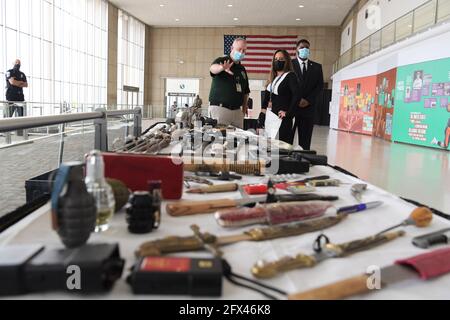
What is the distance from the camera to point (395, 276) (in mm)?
823

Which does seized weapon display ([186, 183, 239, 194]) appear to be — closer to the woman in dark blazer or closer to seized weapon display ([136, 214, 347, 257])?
seized weapon display ([136, 214, 347, 257])

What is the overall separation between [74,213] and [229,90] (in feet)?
12.2

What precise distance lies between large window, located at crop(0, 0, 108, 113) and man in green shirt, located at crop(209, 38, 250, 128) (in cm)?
1062

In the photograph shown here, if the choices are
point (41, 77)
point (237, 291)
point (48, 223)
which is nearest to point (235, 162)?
point (48, 223)

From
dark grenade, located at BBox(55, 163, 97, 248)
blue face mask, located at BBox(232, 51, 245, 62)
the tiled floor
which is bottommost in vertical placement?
the tiled floor

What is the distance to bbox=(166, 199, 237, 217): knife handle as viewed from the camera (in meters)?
1.18

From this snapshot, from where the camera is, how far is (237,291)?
75 centimetres

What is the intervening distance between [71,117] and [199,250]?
58.5 inches

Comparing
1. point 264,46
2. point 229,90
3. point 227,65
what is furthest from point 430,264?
point 264,46

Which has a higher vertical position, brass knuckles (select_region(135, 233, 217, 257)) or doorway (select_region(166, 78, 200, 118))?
doorway (select_region(166, 78, 200, 118))

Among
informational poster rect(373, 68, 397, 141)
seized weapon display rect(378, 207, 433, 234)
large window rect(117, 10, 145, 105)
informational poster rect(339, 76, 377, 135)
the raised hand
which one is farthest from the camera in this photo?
large window rect(117, 10, 145, 105)

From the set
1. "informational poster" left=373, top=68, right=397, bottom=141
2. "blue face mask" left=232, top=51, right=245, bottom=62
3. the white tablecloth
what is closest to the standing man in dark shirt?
"blue face mask" left=232, top=51, right=245, bottom=62

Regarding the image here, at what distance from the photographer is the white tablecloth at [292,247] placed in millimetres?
767

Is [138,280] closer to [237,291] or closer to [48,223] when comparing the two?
[237,291]
